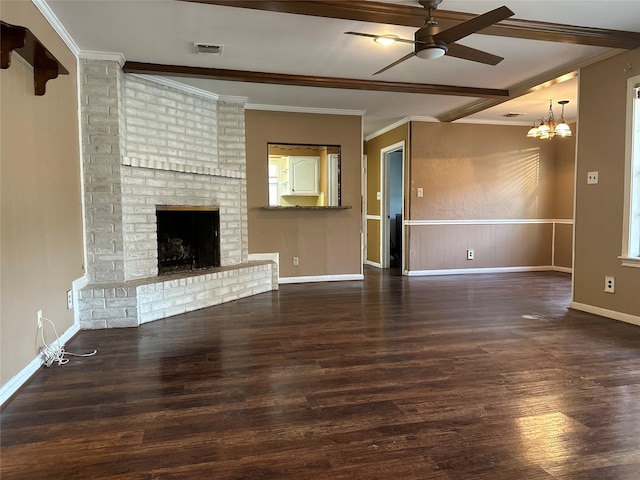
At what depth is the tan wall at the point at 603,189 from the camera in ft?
12.5

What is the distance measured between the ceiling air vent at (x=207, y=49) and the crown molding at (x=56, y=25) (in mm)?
991

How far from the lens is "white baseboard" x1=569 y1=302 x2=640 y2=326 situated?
3.73 metres

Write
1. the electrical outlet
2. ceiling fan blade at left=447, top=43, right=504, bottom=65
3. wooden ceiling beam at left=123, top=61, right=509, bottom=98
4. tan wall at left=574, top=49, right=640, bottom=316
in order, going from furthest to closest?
wooden ceiling beam at left=123, top=61, right=509, bottom=98, the electrical outlet, tan wall at left=574, top=49, right=640, bottom=316, ceiling fan blade at left=447, top=43, right=504, bottom=65

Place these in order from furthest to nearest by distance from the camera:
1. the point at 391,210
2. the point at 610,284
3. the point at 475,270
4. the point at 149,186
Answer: the point at 391,210 → the point at 475,270 → the point at 149,186 → the point at 610,284

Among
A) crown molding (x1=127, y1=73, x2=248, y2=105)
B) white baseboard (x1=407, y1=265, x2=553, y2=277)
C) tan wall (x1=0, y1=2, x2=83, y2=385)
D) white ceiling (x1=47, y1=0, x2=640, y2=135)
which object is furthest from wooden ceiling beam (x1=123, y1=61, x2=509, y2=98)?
white baseboard (x1=407, y1=265, x2=553, y2=277)

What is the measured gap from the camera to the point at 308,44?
12.1 feet

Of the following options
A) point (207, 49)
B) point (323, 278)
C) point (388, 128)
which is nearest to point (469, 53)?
point (207, 49)

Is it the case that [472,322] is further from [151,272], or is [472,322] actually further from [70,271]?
[70,271]

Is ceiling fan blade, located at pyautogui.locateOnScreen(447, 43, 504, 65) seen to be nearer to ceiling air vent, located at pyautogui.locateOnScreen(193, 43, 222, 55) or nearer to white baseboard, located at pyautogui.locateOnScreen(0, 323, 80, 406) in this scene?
ceiling air vent, located at pyautogui.locateOnScreen(193, 43, 222, 55)

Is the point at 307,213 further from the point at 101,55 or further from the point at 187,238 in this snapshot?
the point at 101,55

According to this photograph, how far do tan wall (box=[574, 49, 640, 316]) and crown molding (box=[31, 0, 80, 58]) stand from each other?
4.68 m

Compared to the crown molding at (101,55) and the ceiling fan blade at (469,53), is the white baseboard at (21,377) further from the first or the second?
the ceiling fan blade at (469,53)

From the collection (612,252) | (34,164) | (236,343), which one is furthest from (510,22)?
(34,164)

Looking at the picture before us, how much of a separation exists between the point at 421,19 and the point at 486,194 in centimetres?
446
